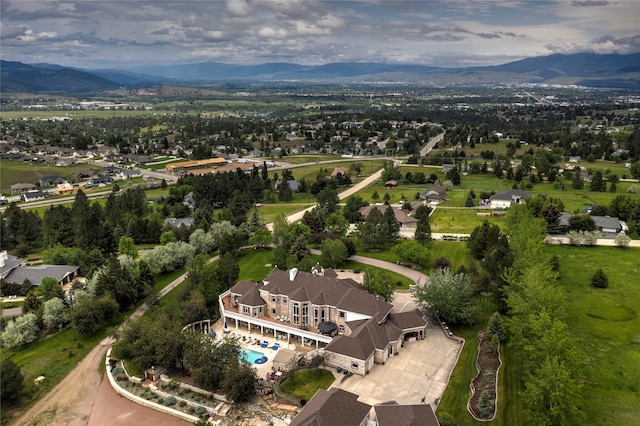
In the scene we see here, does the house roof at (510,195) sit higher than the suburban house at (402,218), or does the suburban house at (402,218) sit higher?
the house roof at (510,195)

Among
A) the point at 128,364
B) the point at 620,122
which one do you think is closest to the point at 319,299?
the point at 128,364

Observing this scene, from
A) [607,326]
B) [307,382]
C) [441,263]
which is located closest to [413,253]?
[441,263]

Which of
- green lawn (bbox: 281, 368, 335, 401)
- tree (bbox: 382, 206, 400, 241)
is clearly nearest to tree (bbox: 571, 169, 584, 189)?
tree (bbox: 382, 206, 400, 241)

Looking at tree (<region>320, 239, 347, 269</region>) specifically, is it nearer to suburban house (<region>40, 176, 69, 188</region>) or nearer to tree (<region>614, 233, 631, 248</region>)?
tree (<region>614, 233, 631, 248</region>)

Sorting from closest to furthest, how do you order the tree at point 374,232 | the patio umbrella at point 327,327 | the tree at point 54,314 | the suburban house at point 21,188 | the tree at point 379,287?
the patio umbrella at point 327,327
the tree at point 54,314
the tree at point 379,287
the tree at point 374,232
the suburban house at point 21,188

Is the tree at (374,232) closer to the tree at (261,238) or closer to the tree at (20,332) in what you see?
the tree at (261,238)

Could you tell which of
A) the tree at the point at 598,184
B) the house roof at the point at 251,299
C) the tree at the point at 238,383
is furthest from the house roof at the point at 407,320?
the tree at the point at 598,184

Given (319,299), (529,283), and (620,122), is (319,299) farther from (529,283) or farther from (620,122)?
(620,122)
